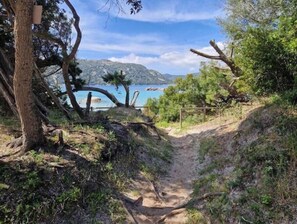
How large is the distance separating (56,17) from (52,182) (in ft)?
27.9

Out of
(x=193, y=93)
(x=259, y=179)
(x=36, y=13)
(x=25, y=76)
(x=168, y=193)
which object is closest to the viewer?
(x=36, y=13)

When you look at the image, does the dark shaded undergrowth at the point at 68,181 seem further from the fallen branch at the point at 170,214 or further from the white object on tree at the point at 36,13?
the white object on tree at the point at 36,13

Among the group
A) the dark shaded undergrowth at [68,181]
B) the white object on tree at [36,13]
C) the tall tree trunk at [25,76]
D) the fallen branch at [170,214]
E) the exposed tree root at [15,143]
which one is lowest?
the fallen branch at [170,214]

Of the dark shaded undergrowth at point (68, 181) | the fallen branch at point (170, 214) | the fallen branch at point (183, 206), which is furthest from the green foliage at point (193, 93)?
the fallen branch at point (170, 214)

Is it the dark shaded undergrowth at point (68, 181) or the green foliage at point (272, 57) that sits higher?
the green foliage at point (272, 57)

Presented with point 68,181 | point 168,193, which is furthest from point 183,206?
point 68,181

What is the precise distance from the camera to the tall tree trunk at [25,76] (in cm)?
437

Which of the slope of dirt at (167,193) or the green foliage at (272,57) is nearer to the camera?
the slope of dirt at (167,193)

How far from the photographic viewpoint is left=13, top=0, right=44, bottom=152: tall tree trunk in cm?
437

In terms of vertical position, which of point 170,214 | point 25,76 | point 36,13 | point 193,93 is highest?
point 36,13

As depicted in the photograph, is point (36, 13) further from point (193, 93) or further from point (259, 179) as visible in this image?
point (193, 93)

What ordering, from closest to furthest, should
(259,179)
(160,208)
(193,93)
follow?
(259,179)
(160,208)
(193,93)

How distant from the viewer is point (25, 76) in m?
4.70

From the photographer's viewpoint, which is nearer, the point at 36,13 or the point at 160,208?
the point at 36,13
